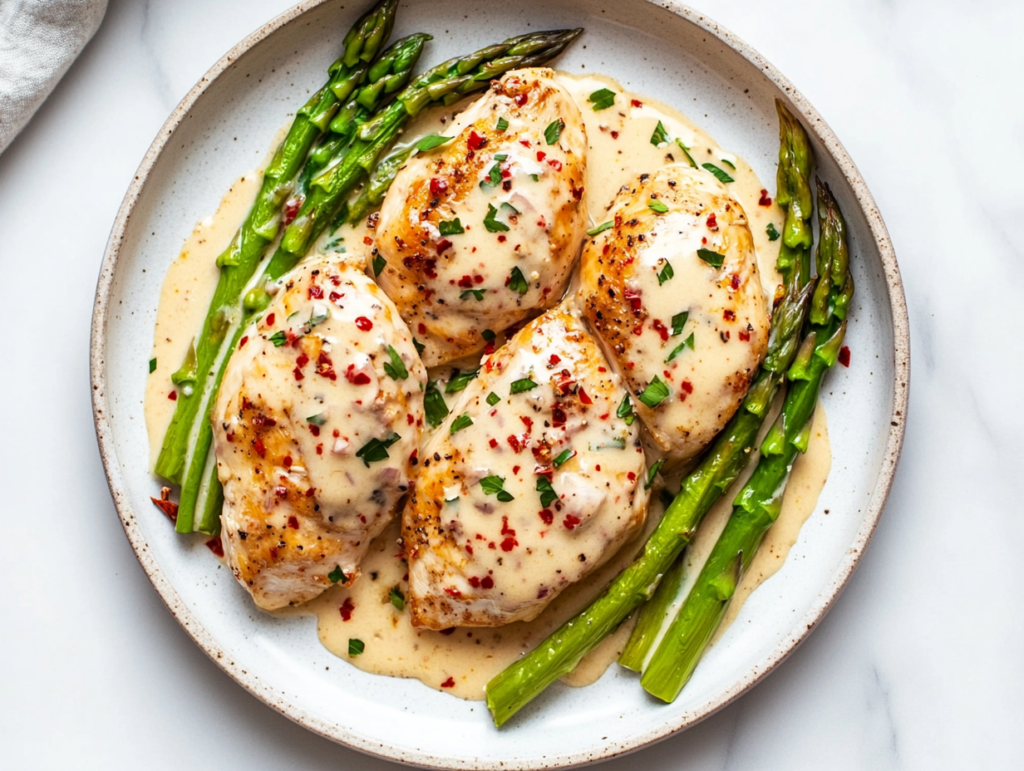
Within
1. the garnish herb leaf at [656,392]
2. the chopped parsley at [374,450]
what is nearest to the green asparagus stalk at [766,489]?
the garnish herb leaf at [656,392]

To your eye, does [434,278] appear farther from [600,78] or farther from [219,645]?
[219,645]

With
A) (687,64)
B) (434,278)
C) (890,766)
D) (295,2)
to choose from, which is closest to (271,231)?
(434,278)

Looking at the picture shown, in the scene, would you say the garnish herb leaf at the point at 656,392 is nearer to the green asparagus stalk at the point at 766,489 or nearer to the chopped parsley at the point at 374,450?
the green asparagus stalk at the point at 766,489

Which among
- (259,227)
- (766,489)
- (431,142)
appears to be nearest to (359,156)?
(431,142)

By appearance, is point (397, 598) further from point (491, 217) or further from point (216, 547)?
point (491, 217)

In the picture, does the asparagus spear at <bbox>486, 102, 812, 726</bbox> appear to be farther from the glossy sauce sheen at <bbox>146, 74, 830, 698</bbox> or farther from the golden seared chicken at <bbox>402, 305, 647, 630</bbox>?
the golden seared chicken at <bbox>402, 305, 647, 630</bbox>

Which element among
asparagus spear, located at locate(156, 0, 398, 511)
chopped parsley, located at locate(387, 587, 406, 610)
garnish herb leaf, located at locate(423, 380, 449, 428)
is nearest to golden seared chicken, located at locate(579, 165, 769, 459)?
garnish herb leaf, located at locate(423, 380, 449, 428)
